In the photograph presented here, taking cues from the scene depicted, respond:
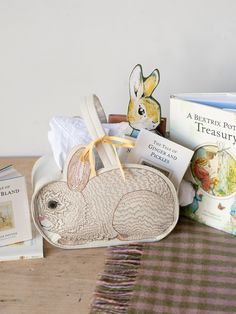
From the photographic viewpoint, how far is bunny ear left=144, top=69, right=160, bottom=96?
0.88m

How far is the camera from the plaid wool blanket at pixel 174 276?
0.76 m

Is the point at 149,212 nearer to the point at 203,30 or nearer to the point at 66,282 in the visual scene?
the point at 66,282

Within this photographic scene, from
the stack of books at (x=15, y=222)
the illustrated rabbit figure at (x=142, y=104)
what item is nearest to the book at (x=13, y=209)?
the stack of books at (x=15, y=222)

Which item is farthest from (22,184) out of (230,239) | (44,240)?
(230,239)

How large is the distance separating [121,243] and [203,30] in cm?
48

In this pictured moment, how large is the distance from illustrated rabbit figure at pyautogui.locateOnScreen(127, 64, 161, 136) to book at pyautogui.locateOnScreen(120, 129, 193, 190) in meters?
0.04

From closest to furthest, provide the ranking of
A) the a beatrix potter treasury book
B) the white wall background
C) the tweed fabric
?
the tweed fabric, the a beatrix potter treasury book, the white wall background

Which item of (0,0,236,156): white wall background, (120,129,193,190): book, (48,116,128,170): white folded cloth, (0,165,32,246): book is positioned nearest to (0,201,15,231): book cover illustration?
(0,165,32,246): book

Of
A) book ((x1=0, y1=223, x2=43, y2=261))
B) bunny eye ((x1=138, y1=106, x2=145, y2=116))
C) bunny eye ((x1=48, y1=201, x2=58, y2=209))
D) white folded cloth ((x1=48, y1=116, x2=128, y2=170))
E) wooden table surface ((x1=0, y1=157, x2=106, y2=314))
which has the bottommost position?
wooden table surface ((x1=0, y1=157, x2=106, y2=314))

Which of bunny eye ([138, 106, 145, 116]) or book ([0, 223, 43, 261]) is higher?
bunny eye ([138, 106, 145, 116])

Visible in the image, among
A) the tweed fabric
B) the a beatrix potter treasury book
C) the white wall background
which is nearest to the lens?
the tweed fabric

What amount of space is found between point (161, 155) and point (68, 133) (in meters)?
0.17

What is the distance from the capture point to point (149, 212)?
0.87 meters

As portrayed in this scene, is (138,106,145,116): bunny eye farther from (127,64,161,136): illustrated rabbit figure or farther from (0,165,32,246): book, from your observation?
(0,165,32,246): book
